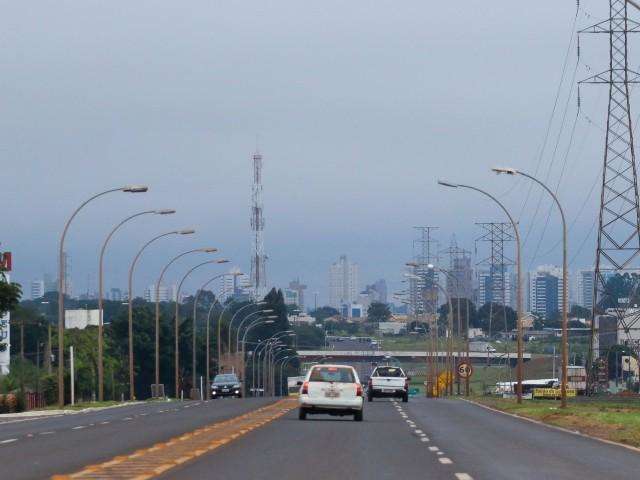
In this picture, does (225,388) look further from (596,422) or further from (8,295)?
(596,422)

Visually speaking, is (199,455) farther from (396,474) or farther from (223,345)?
(223,345)

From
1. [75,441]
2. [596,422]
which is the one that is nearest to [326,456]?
[75,441]

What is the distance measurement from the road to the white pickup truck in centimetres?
3014

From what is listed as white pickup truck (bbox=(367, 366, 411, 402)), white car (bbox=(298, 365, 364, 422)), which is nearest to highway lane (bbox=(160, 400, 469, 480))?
white car (bbox=(298, 365, 364, 422))

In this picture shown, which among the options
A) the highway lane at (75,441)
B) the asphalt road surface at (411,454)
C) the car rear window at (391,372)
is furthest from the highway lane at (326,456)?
the car rear window at (391,372)

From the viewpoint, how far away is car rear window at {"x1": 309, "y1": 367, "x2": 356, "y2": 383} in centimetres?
4550

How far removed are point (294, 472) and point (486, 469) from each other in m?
3.11

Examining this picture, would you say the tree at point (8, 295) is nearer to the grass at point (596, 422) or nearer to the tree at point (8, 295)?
the tree at point (8, 295)

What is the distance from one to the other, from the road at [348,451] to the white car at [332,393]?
0.58 m

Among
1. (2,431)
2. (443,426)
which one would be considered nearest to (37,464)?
(2,431)

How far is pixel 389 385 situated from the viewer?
76.0m

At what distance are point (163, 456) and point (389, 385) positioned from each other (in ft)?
164

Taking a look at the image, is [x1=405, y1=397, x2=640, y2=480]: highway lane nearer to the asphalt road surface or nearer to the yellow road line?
the asphalt road surface

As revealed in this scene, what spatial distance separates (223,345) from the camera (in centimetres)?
18325
